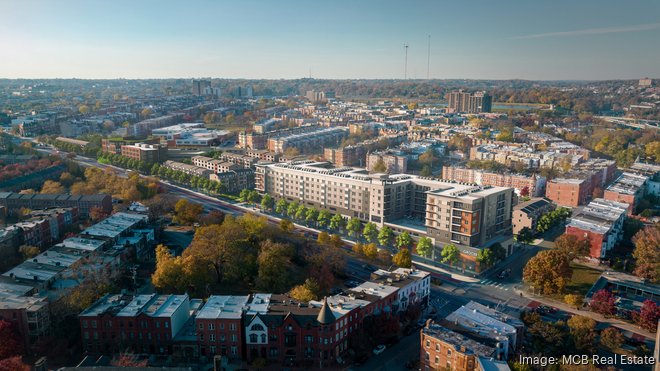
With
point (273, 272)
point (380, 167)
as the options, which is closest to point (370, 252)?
point (273, 272)

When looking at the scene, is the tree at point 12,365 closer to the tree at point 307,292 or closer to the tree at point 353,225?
the tree at point 307,292

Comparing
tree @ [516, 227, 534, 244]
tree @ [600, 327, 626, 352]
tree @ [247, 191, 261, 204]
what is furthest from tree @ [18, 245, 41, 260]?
tree @ [516, 227, 534, 244]

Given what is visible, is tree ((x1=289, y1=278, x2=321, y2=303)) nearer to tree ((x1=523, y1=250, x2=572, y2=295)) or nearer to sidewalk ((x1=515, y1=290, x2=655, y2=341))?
sidewalk ((x1=515, y1=290, x2=655, y2=341))

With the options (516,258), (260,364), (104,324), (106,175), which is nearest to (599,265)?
(516,258)

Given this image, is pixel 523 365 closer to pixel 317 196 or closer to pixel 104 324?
pixel 104 324

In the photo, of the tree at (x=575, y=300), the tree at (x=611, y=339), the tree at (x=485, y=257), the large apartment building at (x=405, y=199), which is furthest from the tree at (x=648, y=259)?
the tree at (x=611, y=339)

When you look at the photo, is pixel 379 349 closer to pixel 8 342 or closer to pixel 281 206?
pixel 8 342
